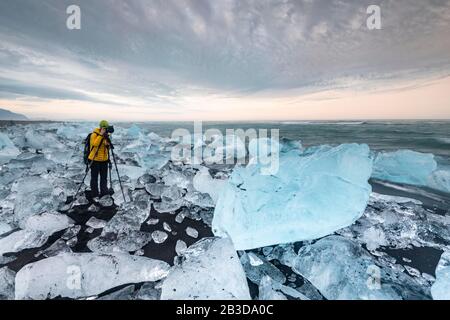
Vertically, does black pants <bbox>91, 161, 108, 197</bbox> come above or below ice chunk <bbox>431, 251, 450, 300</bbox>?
above

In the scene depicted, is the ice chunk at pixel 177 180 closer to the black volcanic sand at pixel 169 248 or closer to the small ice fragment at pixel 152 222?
the black volcanic sand at pixel 169 248

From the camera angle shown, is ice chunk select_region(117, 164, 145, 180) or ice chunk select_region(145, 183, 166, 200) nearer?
ice chunk select_region(145, 183, 166, 200)

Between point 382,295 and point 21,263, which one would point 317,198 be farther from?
point 21,263

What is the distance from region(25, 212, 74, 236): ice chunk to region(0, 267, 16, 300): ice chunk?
0.75 m

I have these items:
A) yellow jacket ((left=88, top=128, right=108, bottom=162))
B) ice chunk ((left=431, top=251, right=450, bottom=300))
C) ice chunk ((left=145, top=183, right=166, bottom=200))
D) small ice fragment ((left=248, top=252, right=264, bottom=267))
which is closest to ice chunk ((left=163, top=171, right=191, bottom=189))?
ice chunk ((left=145, top=183, right=166, bottom=200))

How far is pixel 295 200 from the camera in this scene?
3104 mm

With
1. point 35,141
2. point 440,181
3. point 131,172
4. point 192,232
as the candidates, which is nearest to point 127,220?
point 192,232

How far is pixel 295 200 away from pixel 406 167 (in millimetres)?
5240

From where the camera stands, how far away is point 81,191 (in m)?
4.42

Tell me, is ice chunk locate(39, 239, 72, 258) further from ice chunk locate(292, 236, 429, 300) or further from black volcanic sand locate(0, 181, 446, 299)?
ice chunk locate(292, 236, 429, 300)

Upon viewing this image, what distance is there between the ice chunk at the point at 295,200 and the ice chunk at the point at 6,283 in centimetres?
223

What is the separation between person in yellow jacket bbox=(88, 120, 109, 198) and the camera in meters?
4.17

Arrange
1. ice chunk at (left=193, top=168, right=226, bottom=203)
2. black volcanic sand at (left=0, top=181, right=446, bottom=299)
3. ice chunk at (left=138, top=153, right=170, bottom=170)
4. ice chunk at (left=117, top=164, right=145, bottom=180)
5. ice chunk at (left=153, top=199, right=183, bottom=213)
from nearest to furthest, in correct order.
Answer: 1. black volcanic sand at (left=0, top=181, right=446, bottom=299)
2. ice chunk at (left=153, top=199, right=183, bottom=213)
3. ice chunk at (left=193, top=168, right=226, bottom=203)
4. ice chunk at (left=117, top=164, right=145, bottom=180)
5. ice chunk at (left=138, top=153, right=170, bottom=170)
